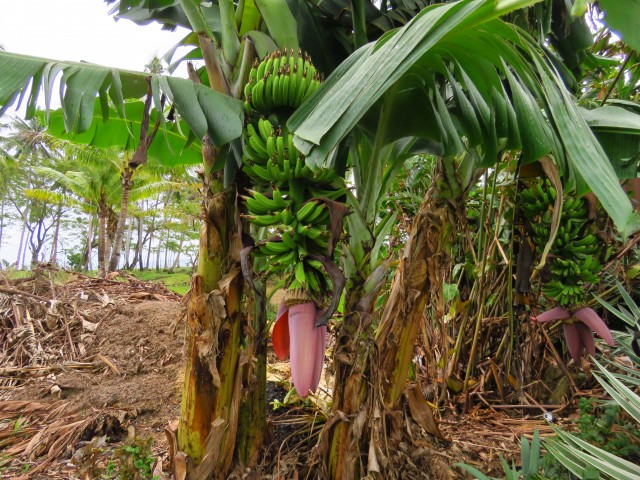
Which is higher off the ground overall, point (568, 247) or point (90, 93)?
point (90, 93)

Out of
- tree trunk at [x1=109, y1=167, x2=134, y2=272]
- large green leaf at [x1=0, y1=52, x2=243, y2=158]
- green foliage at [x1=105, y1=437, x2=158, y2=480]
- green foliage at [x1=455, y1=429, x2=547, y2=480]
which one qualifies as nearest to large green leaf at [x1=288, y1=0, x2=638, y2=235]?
large green leaf at [x1=0, y1=52, x2=243, y2=158]

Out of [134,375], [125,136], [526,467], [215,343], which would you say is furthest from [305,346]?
[134,375]

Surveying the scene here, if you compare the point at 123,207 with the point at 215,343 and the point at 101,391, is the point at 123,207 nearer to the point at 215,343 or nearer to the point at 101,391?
the point at 101,391

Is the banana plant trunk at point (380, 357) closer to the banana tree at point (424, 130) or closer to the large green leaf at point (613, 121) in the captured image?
the banana tree at point (424, 130)

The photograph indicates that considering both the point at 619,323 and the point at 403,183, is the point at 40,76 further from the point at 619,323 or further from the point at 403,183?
the point at 619,323

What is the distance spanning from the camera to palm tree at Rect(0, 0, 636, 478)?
3.38ft

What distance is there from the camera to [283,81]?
0.99 meters

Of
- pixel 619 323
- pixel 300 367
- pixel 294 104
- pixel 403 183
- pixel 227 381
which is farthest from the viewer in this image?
pixel 403 183

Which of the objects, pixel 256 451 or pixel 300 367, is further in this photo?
pixel 256 451

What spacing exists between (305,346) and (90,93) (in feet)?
2.86

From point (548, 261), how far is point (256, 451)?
4.13 feet

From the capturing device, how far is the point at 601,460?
0.92 metres

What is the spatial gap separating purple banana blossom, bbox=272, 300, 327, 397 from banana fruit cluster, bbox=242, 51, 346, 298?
0.18 feet

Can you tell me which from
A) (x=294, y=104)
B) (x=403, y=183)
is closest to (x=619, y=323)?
(x=403, y=183)
